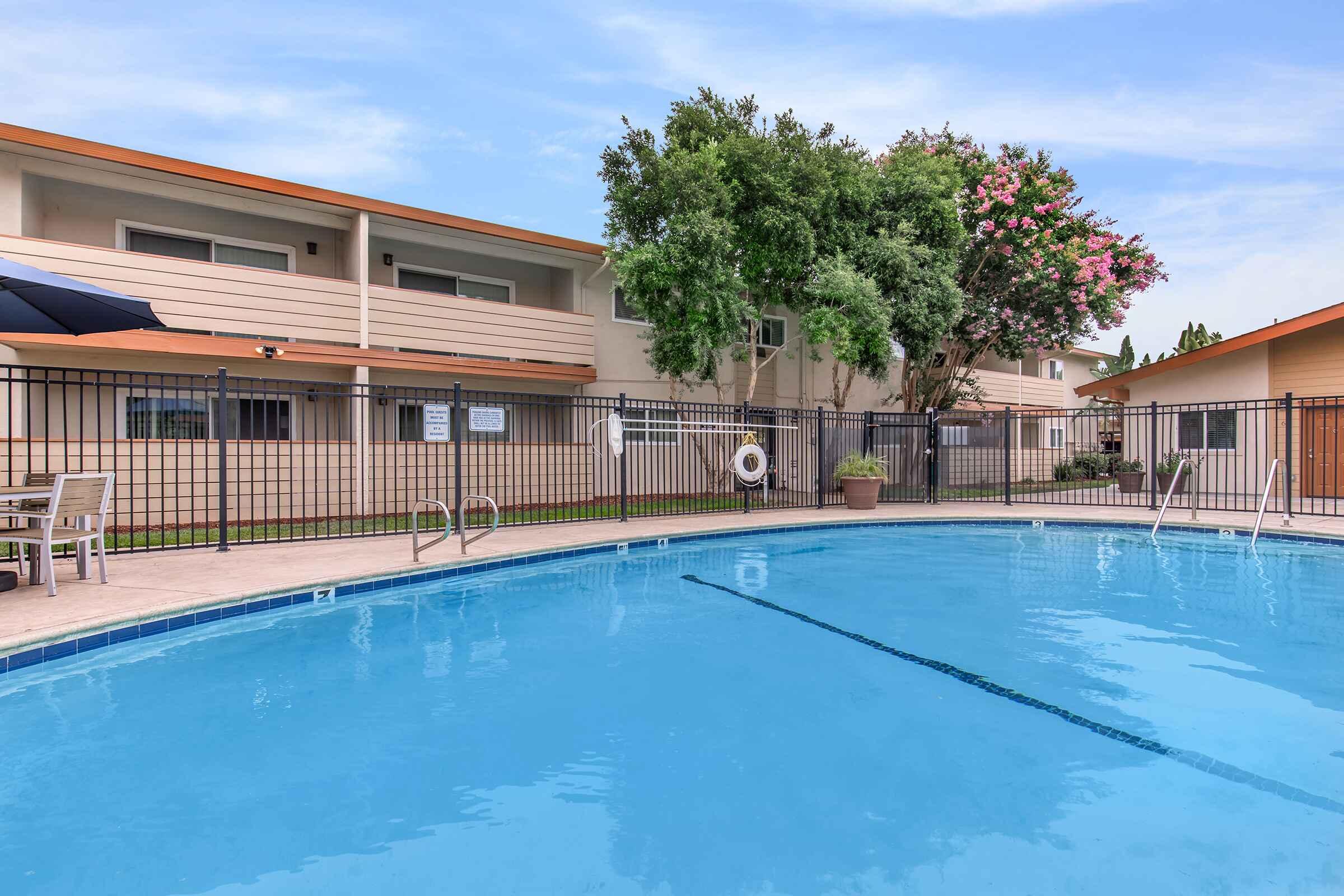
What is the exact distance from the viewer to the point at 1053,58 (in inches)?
474

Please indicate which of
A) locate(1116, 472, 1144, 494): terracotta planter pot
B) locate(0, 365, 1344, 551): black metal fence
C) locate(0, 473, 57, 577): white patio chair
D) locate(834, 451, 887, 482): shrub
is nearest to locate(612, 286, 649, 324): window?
locate(0, 365, 1344, 551): black metal fence

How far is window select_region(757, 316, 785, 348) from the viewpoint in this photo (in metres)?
16.6

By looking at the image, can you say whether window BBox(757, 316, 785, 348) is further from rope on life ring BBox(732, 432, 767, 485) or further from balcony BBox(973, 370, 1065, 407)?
balcony BBox(973, 370, 1065, 407)

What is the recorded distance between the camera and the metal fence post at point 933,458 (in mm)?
13555

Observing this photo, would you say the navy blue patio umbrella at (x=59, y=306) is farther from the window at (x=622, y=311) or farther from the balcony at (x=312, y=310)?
the window at (x=622, y=311)

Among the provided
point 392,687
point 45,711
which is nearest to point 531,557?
point 392,687

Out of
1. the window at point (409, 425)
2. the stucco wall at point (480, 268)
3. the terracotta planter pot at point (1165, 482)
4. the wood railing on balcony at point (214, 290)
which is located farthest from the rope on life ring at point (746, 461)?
the terracotta planter pot at point (1165, 482)

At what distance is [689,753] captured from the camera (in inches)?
118

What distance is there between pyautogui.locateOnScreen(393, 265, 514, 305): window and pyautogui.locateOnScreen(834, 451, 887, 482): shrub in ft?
23.8

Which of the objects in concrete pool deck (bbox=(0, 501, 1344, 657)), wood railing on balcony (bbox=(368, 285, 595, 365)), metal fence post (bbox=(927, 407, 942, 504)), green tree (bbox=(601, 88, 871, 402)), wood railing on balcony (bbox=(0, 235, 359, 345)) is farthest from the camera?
metal fence post (bbox=(927, 407, 942, 504))

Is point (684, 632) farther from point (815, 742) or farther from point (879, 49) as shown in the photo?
point (879, 49)

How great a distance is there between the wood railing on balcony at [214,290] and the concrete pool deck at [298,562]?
4552 mm

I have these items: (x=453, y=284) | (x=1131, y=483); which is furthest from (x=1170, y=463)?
(x=453, y=284)

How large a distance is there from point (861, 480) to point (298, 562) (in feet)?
30.2
